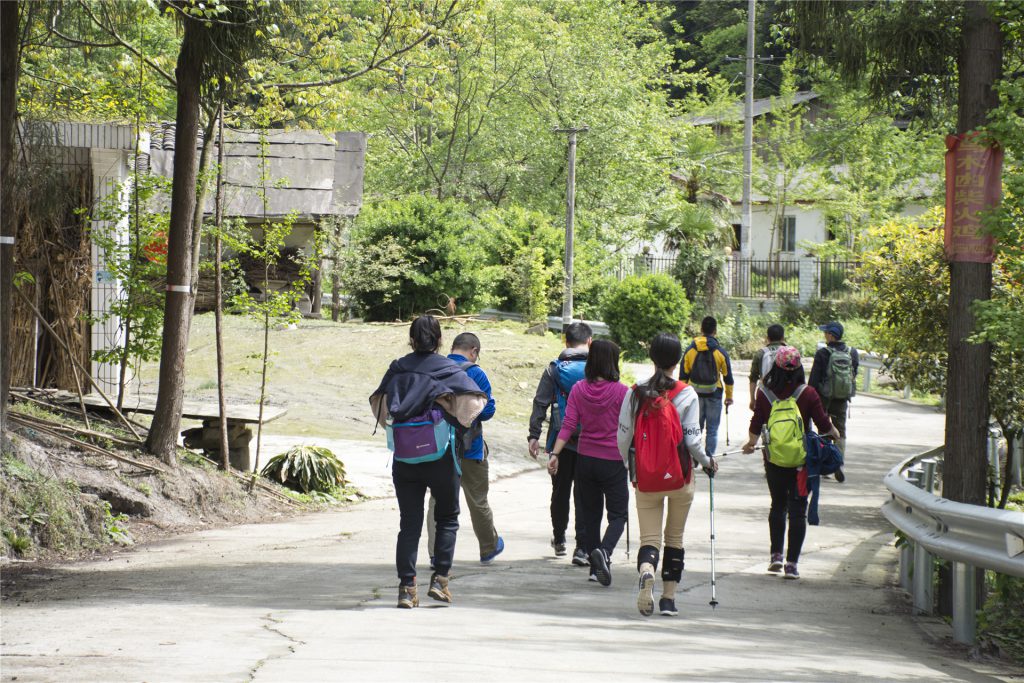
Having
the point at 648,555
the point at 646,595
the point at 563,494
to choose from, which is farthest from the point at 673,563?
the point at 563,494

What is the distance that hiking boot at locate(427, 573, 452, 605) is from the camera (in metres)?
7.30

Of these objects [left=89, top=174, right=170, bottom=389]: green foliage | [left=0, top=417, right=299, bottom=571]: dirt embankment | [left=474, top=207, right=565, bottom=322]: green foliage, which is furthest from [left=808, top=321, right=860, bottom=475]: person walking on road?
[left=474, top=207, right=565, bottom=322]: green foliage

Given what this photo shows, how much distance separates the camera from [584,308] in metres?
38.9

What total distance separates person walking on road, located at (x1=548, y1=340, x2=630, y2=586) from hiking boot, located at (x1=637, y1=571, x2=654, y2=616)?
2.77 feet

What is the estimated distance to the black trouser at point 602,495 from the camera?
838 cm

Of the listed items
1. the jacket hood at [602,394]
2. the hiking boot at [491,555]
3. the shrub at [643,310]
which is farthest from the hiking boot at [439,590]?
the shrub at [643,310]

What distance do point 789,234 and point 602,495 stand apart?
5264 cm

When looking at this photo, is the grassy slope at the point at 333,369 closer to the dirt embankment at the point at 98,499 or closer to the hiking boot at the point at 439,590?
the dirt embankment at the point at 98,499

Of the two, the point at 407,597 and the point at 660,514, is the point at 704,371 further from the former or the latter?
the point at 407,597

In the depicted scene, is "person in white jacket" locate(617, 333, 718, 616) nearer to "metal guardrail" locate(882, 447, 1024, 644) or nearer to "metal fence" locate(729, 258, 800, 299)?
"metal guardrail" locate(882, 447, 1024, 644)

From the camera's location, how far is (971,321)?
8.48 metres

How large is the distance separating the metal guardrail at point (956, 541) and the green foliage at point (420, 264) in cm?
2341

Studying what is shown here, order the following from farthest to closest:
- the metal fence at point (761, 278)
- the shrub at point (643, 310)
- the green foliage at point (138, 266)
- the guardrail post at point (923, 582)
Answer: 1. the metal fence at point (761, 278)
2. the shrub at point (643, 310)
3. the green foliage at point (138, 266)
4. the guardrail post at point (923, 582)

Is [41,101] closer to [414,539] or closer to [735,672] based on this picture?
[414,539]
